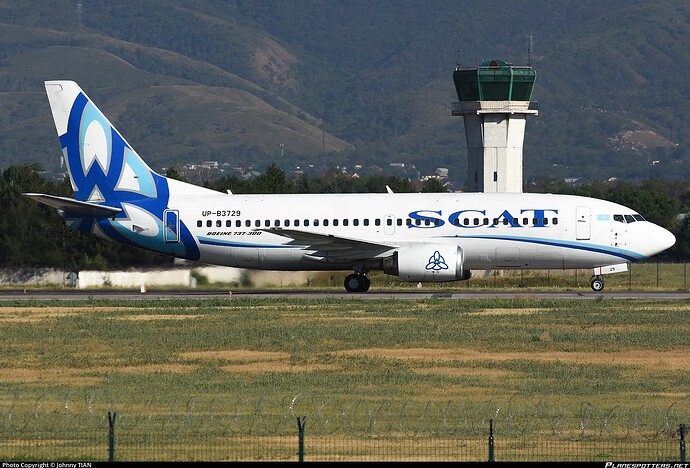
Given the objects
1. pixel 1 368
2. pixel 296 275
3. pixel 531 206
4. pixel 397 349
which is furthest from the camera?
pixel 296 275

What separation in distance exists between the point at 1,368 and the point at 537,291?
97.6 feet

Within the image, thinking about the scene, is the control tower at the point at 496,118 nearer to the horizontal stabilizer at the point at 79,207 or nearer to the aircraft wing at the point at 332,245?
the aircraft wing at the point at 332,245

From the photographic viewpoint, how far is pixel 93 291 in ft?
201

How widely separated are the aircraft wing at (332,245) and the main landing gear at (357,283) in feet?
5.90

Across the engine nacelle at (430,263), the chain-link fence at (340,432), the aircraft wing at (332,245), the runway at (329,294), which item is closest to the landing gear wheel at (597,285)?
the runway at (329,294)

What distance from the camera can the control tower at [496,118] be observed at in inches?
3450

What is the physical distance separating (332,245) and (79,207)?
397 inches

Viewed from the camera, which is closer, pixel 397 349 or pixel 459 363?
pixel 459 363

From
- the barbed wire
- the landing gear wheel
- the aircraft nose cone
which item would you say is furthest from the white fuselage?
the barbed wire

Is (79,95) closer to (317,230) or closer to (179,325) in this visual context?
(317,230)

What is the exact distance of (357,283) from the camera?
2221 inches

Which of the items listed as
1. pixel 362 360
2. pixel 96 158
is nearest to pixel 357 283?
pixel 96 158

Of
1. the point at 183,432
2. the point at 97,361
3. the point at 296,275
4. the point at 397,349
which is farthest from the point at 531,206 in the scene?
the point at 183,432

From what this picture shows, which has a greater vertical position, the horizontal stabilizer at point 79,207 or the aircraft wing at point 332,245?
the horizontal stabilizer at point 79,207
